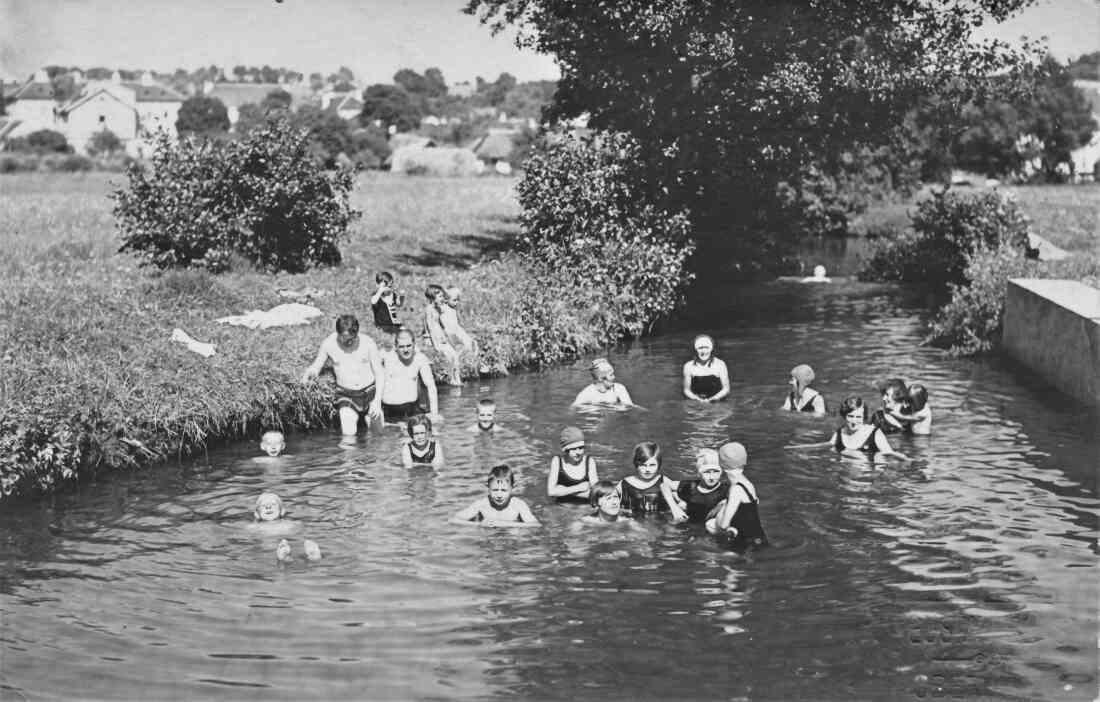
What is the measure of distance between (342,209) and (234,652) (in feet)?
81.5

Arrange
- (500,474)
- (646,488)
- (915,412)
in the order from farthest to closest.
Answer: (915,412)
(646,488)
(500,474)

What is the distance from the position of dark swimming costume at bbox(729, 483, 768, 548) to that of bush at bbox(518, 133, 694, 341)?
14.8 metres

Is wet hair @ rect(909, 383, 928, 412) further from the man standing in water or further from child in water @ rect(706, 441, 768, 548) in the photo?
the man standing in water

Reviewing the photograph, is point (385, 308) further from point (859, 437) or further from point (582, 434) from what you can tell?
point (859, 437)

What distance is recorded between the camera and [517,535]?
1380cm

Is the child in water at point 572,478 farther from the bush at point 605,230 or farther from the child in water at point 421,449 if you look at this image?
the bush at point 605,230

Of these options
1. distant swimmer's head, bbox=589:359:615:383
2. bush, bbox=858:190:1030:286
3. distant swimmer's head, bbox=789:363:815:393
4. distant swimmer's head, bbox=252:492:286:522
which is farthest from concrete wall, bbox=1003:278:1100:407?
distant swimmer's head, bbox=252:492:286:522

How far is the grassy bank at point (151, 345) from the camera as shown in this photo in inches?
636

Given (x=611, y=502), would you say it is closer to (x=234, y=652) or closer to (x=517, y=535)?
(x=517, y=535)

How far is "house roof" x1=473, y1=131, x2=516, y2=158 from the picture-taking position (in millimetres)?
137625

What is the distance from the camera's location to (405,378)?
1925cm

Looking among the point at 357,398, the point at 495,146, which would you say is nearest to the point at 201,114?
the point at 495,146

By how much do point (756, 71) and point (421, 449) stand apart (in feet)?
57.9

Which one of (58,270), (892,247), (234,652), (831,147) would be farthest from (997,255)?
(234,652)
